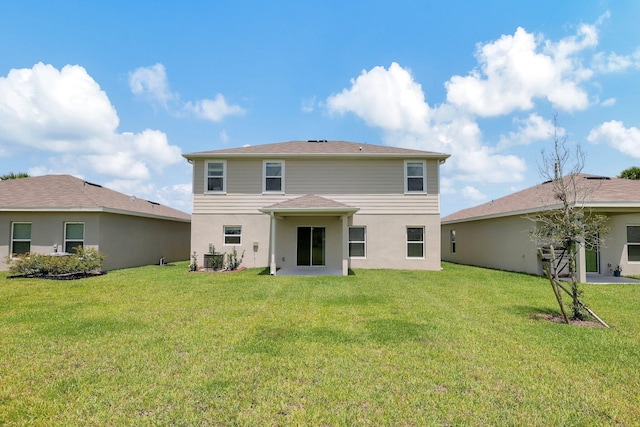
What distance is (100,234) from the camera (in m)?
14.1

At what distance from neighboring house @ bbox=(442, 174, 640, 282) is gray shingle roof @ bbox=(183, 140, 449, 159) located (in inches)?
181

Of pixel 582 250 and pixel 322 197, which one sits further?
pixel 322 197

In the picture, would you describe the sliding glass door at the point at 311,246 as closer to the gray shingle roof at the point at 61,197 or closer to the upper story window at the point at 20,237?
the gray shingle roof at the point at 61,197

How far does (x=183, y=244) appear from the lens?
2158 centimetres

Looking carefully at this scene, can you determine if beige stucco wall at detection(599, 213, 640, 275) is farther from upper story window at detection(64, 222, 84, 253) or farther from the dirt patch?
upper story window at detection(64, 222, 84, 253)

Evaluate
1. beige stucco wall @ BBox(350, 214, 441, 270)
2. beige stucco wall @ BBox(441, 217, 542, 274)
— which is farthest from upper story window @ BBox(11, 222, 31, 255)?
beige stucco wall @ BBox(441, 217, 542, 274)

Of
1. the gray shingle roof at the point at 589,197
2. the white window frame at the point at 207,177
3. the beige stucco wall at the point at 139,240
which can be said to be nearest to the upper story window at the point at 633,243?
the gray shingle roof at the point at 589,197

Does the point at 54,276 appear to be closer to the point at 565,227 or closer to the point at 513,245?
the point at 565,227

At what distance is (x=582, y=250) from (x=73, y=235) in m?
20.3

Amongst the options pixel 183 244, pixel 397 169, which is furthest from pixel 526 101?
pixel 183 244

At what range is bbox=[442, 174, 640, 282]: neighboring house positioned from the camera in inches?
489

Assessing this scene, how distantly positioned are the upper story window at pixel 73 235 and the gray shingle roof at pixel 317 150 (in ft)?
18.0

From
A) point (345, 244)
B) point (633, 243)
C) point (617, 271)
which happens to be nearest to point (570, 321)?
point (345, 244)

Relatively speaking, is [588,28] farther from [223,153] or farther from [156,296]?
[156,296]
